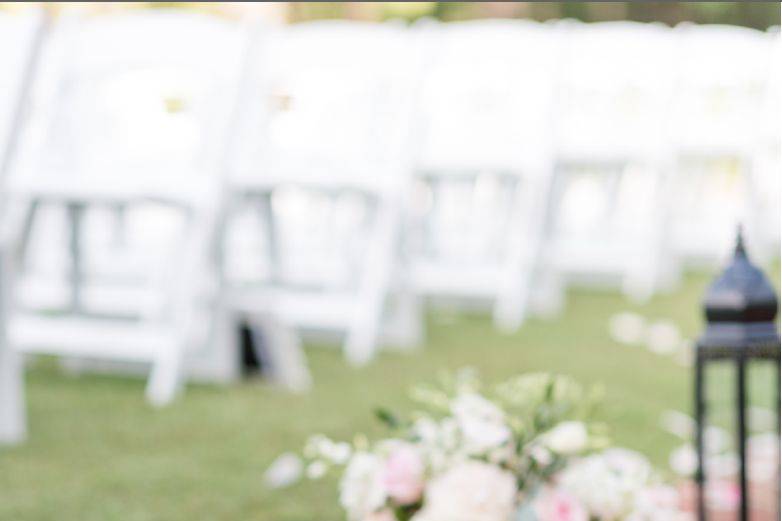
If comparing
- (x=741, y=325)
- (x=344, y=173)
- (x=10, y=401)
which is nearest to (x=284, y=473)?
(x=10, y=401)

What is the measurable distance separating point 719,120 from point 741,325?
15.0 feet

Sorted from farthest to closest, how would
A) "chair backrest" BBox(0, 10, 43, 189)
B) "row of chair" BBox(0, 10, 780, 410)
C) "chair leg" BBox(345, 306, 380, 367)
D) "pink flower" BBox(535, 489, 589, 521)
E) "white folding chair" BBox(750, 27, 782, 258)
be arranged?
"white folding chair" BBox(750, 27, 782, 258)
"chair leg" BBox(345, 306, 380, 367)
"row of chair" BBox(0, 10, 780, 410)
"chair backrest" BBox(0, 10, 43, 189)
"pink flower" BBox(535, 489, 589, 521)

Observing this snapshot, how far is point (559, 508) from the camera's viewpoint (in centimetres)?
157

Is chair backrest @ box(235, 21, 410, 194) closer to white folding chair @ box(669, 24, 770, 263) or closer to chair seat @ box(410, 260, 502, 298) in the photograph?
chair seat @ box(410, 260, 502, 298)

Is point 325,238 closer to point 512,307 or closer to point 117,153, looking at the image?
point 512,307

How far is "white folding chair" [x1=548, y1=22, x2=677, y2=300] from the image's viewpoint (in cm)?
506

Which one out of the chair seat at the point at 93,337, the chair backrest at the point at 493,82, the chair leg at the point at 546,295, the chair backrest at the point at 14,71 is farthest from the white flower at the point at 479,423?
the chair leg at the point at 546,295

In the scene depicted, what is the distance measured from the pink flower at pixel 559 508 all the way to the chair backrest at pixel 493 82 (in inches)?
111

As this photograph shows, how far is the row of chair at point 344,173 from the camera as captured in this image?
3486 mm

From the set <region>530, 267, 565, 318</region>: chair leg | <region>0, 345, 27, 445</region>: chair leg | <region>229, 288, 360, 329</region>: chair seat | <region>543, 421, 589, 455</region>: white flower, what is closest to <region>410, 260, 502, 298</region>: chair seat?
<region>530, 267, 565, 318</region>: chair leg

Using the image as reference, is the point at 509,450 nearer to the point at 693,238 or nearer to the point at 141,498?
the point at 141,498

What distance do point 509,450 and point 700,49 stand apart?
3989mm

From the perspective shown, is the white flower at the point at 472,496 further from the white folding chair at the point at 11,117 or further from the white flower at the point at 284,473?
the white folding chair at the point at 11,117

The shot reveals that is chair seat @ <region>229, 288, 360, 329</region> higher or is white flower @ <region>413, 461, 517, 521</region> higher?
white flower @ <region>413, 461, 517, 521</region>
